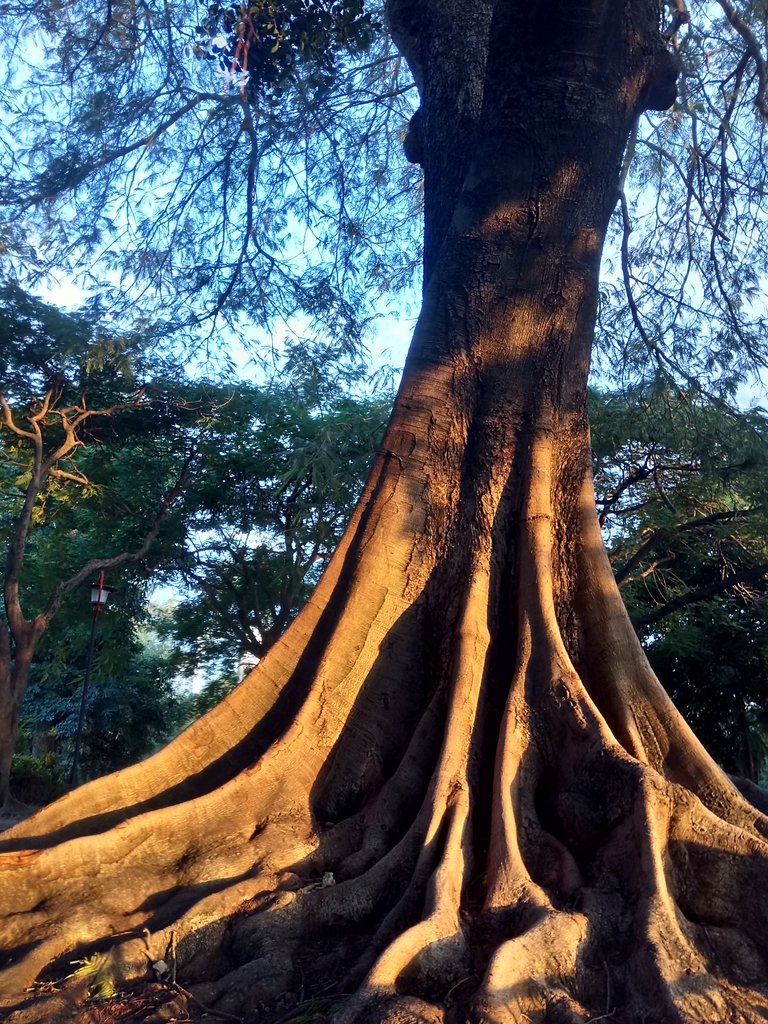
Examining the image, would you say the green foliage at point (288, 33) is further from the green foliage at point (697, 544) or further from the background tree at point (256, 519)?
the background tree at point (256, 519)

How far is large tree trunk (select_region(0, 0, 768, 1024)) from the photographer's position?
3178mm

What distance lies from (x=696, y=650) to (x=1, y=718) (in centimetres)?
1279

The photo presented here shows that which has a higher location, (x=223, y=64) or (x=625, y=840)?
(x=223, y=64)

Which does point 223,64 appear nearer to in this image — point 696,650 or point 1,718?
point 1,718

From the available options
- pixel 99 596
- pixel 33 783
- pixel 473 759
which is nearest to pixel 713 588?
pixel 99 596

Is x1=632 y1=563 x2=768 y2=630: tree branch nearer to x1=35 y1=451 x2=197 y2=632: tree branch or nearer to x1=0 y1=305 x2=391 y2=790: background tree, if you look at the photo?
x1=0 y1=305 x2=391 y2=790: background tree

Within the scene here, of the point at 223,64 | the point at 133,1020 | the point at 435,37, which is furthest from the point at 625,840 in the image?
the point at 223,64

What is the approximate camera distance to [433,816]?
3848mm

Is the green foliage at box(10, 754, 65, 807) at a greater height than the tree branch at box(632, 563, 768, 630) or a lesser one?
lesser

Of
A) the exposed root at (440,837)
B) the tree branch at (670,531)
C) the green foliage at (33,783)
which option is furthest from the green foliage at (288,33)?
the green foliage at (33,783)

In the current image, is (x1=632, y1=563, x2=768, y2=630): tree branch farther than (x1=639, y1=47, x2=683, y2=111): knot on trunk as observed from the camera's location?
Yes

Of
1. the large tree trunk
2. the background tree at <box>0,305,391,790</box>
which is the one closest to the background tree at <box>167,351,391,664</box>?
the background tree at <box>0,305,391,790</box>

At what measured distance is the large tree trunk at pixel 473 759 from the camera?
10.4ft

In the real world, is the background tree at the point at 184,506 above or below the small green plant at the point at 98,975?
above
